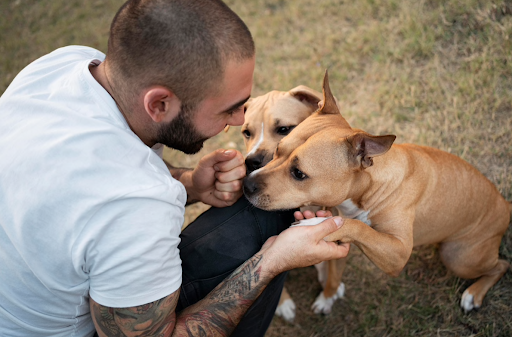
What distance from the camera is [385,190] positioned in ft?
12.0

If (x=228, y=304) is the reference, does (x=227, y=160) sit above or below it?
above

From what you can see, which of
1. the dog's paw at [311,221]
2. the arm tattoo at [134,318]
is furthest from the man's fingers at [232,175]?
the arm tattoo at [134,318]

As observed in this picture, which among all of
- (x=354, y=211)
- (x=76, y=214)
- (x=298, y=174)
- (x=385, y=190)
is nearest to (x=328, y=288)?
(x=354, y=211)

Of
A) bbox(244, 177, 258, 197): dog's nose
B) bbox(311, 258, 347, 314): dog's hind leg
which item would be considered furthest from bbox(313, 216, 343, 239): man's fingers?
bbox(311, 258, 347, 314): dog's hind leg

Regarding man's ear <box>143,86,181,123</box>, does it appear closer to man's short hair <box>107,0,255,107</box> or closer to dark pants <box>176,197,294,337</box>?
man's short hair <box>107,0,255,107</box>

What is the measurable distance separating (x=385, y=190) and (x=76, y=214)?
2.46 metres

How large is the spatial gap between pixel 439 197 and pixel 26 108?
3.42 meters

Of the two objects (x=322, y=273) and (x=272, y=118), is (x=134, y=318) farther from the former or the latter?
(x=322, y=273)

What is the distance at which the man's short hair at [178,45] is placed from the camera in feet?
8.94

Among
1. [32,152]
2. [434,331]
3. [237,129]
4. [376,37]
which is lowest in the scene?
[434,331]

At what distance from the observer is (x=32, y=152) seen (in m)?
2.53

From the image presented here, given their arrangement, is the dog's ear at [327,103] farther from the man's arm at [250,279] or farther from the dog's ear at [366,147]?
the man's arm at [250,279]

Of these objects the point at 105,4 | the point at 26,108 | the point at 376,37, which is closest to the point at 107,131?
the point at 26,108

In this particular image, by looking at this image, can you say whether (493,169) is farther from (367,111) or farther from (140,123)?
(140,123)
